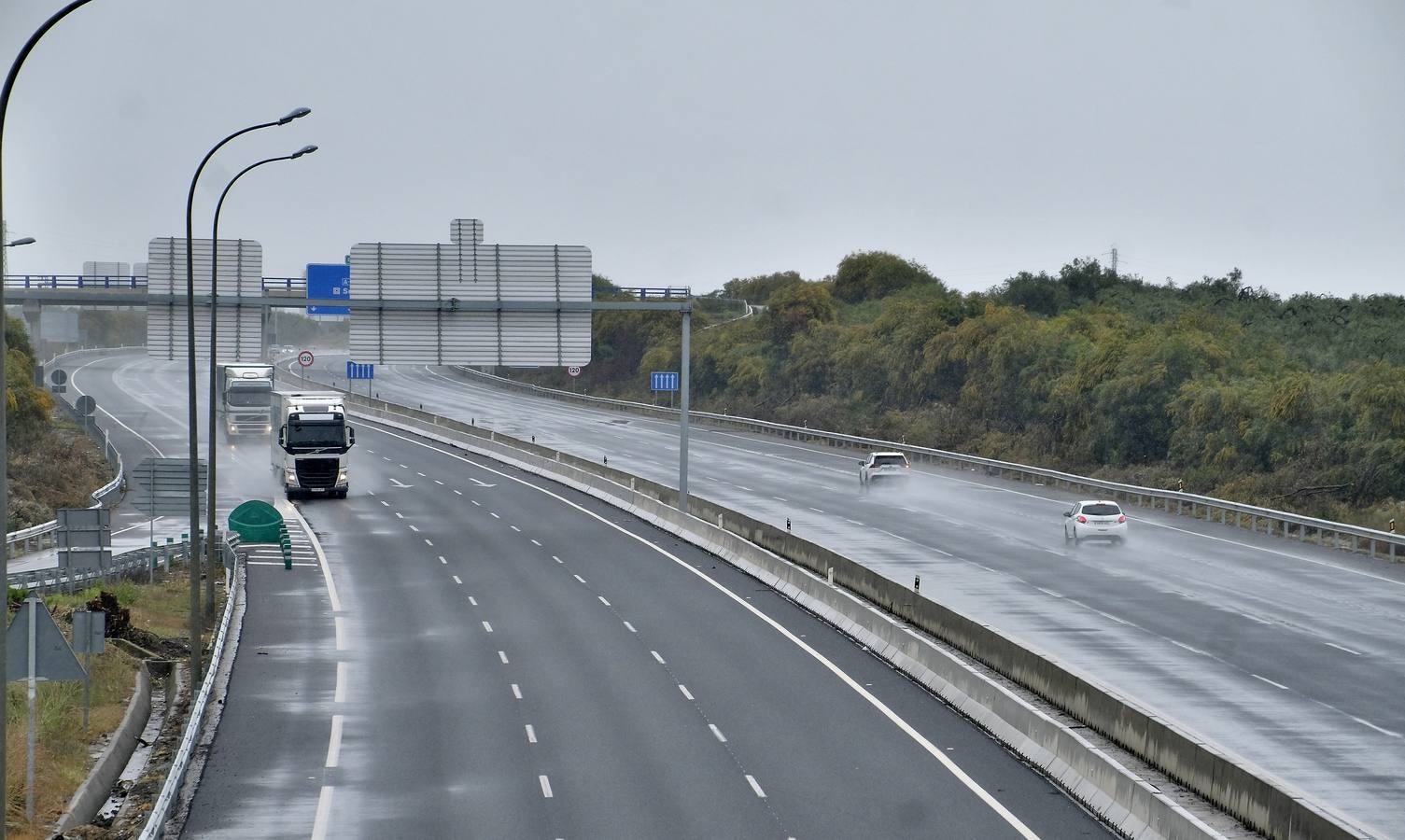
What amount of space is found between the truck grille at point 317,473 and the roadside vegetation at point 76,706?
20.1 meters

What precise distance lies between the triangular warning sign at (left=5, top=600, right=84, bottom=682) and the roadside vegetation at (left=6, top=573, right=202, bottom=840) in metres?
0.87

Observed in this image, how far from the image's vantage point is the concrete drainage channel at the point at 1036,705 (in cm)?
1856

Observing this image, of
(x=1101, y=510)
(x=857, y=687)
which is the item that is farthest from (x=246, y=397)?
(x=857, y=687)

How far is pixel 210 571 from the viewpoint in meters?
37.5

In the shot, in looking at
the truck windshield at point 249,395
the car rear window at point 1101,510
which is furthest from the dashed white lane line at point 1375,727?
the truck windshield at point 249,395

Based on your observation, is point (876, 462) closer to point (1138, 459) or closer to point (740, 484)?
point (740, 484)

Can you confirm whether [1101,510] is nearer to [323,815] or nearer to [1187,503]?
[1187,503]

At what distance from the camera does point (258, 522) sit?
48.2 metres

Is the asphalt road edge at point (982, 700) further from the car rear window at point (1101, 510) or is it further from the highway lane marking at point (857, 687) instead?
the car rear window at point (1101, 510)

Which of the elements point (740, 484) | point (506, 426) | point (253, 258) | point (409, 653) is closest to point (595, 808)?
point (409, 653)

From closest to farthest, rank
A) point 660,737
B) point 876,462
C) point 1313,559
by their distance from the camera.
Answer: point 660,737 < point 1313,559 < point 876,462

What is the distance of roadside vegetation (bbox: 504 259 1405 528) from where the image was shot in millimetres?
64938

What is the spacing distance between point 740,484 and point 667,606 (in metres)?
29.8

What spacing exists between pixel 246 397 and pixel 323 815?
2594 inches
